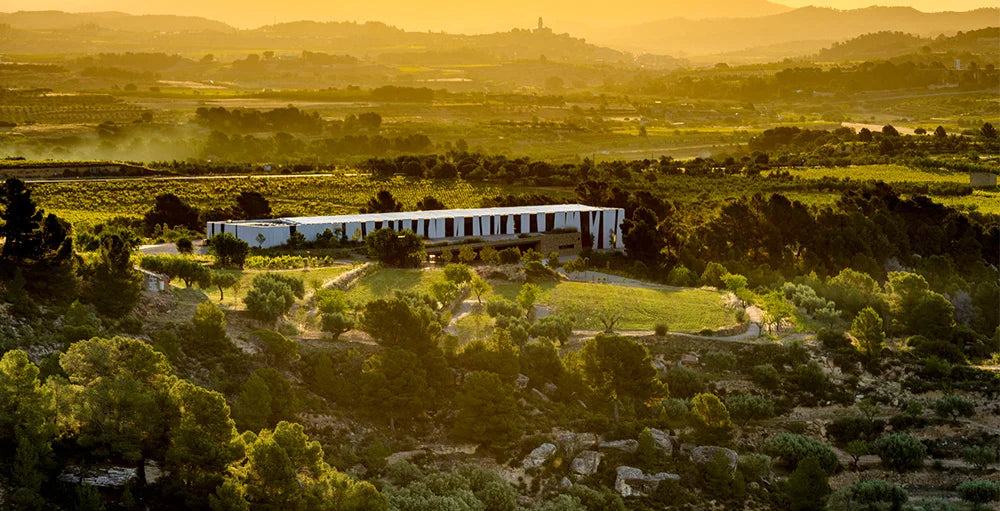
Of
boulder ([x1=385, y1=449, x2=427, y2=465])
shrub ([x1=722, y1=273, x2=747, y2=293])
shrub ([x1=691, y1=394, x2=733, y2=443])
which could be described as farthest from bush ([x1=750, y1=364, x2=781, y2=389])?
boulder ([x1=385, y1=449, x2=427, y2=465])

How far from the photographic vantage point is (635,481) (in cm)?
3047

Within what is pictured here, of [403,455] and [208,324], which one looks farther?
[208,324]

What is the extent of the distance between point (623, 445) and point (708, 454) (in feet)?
8.51

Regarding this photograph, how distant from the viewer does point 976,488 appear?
31750 millimetres

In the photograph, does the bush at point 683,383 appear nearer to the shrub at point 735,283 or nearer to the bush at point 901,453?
the bush at point 901,453

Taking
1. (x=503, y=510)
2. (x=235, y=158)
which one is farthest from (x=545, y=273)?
(x=235, y=158)

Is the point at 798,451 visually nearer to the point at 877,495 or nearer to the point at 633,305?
the point at 877,495

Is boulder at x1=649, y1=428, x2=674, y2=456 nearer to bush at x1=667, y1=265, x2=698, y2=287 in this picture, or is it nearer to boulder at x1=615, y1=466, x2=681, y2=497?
boulder at x1=615, y1=466, x2=681, y2=497

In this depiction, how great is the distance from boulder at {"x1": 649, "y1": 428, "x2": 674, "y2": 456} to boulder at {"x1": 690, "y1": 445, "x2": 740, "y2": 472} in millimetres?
658

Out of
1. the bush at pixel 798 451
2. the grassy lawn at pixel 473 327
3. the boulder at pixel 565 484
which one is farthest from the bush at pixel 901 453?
the grassy lawn at pixel 473 327

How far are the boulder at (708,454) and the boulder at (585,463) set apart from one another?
3153mm

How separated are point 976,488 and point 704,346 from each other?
11834 millimetres

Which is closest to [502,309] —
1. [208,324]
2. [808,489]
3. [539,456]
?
[539,456]

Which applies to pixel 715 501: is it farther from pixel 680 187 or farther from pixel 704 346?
pixel 680 187
